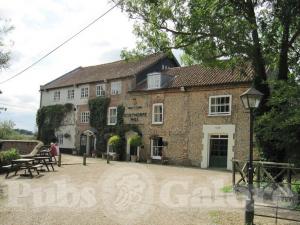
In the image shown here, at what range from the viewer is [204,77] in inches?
1165

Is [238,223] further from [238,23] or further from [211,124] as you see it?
[211,124]

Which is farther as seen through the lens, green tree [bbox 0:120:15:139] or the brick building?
green tree [bbox 0:120:15:139]

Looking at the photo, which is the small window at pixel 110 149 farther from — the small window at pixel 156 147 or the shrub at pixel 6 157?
the shrub at pixel 6 157

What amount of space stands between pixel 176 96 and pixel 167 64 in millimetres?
8320

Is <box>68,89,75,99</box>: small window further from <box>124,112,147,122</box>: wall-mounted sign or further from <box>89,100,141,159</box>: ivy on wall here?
<box>124,112,147,122</box>: wall-mounted sign

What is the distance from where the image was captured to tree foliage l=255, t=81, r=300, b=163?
1187 cm

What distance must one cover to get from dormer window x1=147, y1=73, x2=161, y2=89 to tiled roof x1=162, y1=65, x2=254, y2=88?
1.11m

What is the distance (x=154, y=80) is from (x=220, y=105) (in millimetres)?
6979

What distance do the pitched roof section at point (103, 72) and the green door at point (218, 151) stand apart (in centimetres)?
941

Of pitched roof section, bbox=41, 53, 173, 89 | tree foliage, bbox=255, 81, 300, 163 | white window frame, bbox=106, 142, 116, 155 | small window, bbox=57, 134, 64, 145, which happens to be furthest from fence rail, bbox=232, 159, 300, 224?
small window, bbox=57, 134, 64, 145

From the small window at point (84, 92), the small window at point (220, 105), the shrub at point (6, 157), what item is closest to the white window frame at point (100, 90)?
the small window at point (84, 92)

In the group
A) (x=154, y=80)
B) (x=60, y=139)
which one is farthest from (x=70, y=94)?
(x=154, y=80)

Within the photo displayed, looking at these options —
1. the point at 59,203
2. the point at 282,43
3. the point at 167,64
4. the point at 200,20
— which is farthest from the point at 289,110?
the point at 167,64

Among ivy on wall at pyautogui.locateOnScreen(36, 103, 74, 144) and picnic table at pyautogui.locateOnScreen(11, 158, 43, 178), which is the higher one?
ivy on wall at pyautogui.locateOnScreen(36, 103, 74, 144)
